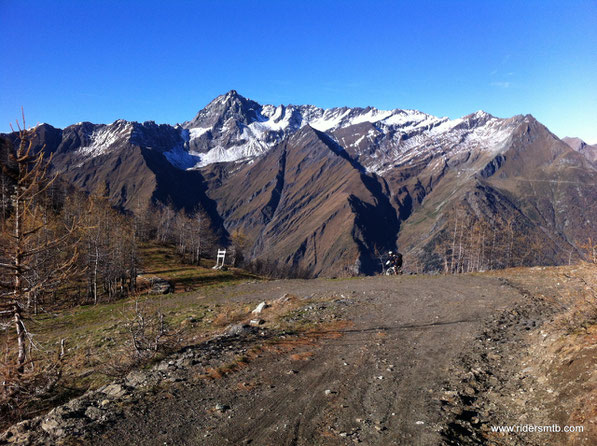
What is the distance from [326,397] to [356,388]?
1061mm

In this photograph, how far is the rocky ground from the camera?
7332mm

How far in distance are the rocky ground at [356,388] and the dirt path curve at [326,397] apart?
4cm

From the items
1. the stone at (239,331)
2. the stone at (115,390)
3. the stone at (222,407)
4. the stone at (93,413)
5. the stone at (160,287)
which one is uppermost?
the stone at (222,407)

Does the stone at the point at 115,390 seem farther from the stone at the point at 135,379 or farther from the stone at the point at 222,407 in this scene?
the stone at the point at 222,407

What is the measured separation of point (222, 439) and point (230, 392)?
2130 mm

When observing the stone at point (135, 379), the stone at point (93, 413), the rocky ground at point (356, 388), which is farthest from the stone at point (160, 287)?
the stone at point (93, 413)

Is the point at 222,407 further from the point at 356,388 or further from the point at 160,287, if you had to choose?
the point at 160,287

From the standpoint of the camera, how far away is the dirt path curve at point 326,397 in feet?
24.1

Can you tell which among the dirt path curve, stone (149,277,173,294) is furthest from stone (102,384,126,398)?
stone (149,277,173,294)

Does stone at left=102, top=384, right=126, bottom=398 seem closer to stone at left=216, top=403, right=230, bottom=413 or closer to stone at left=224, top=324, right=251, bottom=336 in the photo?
stone at left=216, top=403, right=230, bottom=413

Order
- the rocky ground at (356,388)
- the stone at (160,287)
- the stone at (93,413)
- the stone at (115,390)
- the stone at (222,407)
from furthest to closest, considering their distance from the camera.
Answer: the stone at (160,287) → the stone at (115,390) → the stone at (222,407) → the stone at (93,413) → the rocky ground at (356,388)

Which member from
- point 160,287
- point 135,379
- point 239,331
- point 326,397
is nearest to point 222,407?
point 326,397

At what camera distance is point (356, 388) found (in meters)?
9.69

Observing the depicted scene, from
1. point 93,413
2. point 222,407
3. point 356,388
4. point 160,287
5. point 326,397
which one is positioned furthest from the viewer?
point 160,287
